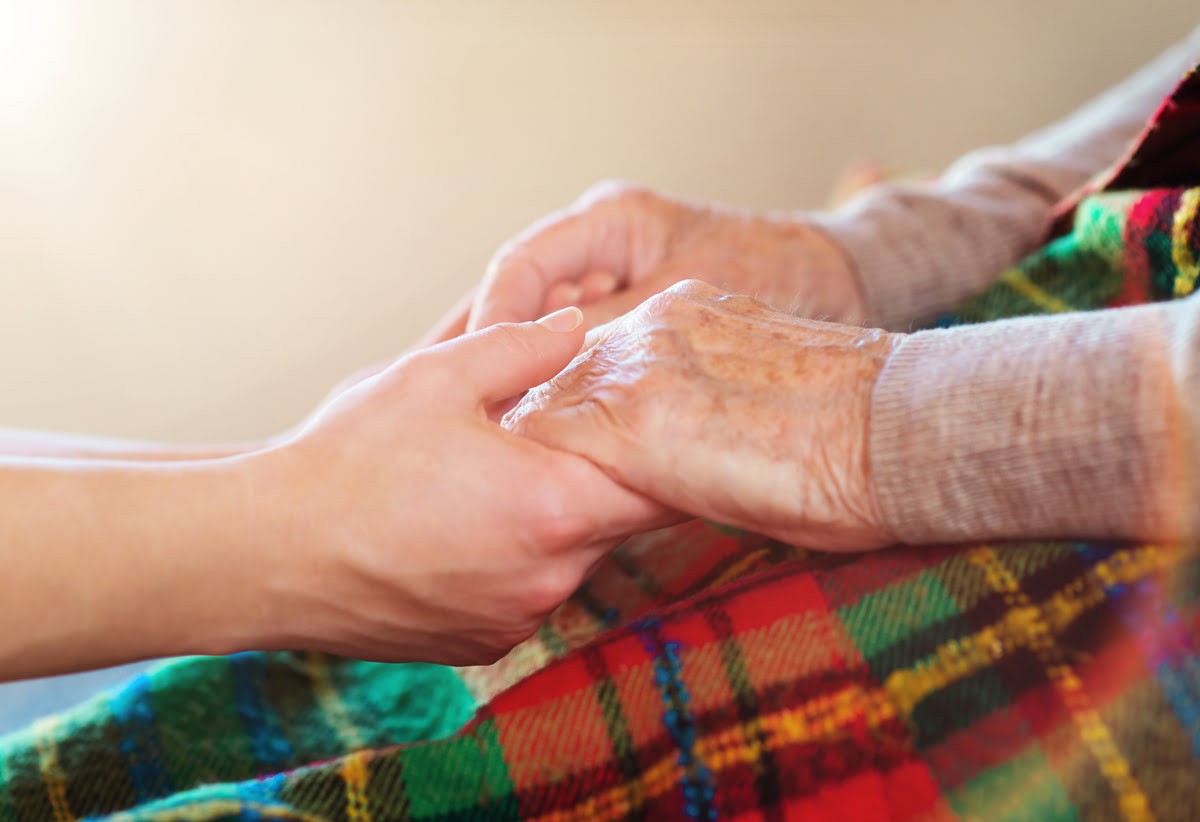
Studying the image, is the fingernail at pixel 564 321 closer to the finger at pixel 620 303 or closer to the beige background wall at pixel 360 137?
the finger at pixel 620 303

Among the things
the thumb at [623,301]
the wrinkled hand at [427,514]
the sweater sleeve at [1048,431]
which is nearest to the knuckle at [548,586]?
the wrinkled hand at [427,514]

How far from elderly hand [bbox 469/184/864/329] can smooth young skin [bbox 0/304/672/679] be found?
29 cm

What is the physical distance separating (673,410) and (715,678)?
198 mm

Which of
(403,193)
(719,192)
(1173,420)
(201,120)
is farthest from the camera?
(719,192)

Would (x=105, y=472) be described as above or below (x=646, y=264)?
above

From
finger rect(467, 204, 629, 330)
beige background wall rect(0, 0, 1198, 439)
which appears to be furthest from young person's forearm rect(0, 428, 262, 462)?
beige background wall rect(0, 0, 1198, 439)

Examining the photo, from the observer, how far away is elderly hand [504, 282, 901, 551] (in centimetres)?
63

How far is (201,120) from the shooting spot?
1.74 metres

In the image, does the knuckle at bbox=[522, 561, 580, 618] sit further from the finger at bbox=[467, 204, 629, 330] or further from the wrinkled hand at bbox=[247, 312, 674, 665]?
the finger at bbox=[467, 204, 629, 330]

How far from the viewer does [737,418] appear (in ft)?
2.15

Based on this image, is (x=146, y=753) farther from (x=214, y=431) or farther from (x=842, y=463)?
(x=214, y=431)

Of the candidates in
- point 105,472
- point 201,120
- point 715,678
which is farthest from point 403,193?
point 715,678

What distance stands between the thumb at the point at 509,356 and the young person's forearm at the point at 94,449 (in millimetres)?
369

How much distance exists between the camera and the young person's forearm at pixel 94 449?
95 centimetres
